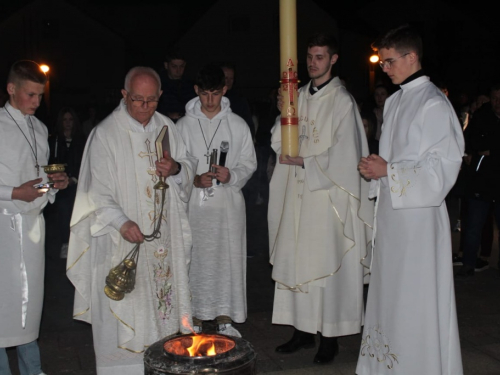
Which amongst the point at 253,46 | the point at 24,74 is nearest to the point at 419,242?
the point at 24,74

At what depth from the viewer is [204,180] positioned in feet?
18.8

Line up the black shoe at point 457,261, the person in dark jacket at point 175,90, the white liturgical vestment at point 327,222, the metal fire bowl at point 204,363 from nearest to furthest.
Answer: the metal fire bowl at point 204,363, the white liturgical vestment at point 327,222, the person in dark jacket at point 175,90, the black shoe at point 457,261

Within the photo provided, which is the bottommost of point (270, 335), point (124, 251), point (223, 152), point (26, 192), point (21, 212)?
point (270, 335)

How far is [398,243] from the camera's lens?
449 centimetres

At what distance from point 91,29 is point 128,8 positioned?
398 inches

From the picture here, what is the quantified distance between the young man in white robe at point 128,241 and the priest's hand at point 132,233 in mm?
172

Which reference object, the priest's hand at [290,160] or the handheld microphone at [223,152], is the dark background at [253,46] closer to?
the handheld microphone at [223,152]

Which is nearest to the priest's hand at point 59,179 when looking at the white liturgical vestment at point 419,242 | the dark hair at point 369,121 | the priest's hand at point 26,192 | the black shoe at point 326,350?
the priest's hand at point 26,192

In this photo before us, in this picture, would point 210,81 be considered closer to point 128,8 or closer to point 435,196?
point 435,196

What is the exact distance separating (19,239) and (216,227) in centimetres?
183

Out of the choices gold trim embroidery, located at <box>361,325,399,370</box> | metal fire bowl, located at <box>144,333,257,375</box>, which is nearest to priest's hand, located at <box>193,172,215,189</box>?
gold trim embroidery, located at <box>361,325,399,370</box>

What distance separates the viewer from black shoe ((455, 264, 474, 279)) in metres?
8.37

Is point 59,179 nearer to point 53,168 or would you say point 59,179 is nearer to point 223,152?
point 53,168

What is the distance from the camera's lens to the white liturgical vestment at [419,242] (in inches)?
169
